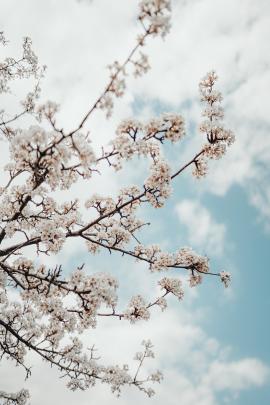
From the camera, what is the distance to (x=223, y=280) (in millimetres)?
7293

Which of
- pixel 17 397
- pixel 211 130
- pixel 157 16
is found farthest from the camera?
pixel 17 397

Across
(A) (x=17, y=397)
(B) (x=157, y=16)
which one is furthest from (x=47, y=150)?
(A) (x=17, y=397)

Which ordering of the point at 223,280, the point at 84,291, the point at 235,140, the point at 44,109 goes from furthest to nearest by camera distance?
the point at 223,280 < the point at 235,140 < the point at 84,291 < the point at 44,109

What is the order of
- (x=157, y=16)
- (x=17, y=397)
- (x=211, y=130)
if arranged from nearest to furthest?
(x=157, y=16) → (x=211, y=130) → (x=17, y=397)

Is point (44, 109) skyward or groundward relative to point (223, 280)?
groundward

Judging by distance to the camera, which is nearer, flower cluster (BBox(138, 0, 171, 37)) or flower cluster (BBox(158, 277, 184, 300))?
flower cluster (BBox(138, 0, 171, 37))

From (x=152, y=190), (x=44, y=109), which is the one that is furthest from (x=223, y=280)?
(x=44, y=109)

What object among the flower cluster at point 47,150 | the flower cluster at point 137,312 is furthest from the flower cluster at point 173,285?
the flower cluster at point 47,150

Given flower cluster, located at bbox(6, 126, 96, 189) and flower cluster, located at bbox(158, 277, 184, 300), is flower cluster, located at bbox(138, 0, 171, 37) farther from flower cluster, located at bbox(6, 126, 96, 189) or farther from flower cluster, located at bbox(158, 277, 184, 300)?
flower cluster, located at bbox(158, 277, 184, 300)

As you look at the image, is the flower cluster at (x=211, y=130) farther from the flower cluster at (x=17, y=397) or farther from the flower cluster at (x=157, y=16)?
the flower cluster at (x=17, y=397)

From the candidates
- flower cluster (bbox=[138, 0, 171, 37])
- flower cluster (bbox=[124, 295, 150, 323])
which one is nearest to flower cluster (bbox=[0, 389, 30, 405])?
flower cluster (bbox=[124, 295, 150, 323])

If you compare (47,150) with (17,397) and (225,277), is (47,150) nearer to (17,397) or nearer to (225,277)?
(225,277)

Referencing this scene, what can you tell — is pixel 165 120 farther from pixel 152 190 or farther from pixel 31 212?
pixel 31 212

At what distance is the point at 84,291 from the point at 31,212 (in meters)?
2.74
